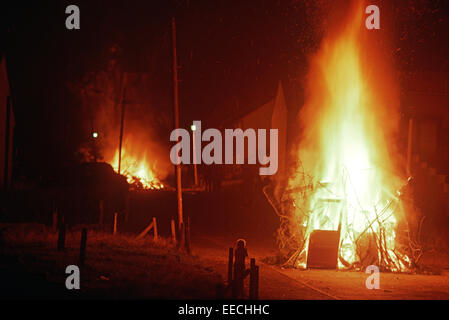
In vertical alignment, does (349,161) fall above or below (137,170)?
below

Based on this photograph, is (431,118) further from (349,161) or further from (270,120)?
(349,161)

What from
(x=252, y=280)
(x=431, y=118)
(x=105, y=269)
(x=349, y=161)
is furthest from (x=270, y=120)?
(x=252, y=280)

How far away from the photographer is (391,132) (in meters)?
23.1

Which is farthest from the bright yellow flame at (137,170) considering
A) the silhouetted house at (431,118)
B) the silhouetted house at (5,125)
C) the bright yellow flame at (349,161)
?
the bright yellow flame at (349,161)

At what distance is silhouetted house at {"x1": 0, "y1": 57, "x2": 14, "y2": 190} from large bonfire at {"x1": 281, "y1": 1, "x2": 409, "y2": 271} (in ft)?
61.2

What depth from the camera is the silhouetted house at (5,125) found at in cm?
3097

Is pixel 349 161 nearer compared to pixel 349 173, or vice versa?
pixel 349 173

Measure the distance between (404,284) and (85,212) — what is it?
15.9m

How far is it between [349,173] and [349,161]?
1.61 ft

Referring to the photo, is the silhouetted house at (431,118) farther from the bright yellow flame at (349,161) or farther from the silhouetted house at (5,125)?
the silhouetted house at (5,125)

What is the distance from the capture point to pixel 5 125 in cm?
3166

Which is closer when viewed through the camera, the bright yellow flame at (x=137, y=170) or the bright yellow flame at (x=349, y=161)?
the bright yellow flame at (x=349, y=161)

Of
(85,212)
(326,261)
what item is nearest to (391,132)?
(326,261)
